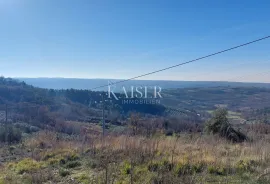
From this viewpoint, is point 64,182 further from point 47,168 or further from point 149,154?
point 149,154

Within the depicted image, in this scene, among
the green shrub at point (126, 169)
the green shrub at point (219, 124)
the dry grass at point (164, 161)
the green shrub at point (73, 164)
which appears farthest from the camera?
the green shrub at point (219, 124)

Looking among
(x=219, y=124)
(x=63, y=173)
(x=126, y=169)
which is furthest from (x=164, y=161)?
(x=219, y=124)

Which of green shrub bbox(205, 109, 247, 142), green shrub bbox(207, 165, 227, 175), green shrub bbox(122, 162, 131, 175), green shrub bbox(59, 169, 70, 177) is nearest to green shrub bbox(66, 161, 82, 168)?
green shrub bbox(59, 169, 70, 177)

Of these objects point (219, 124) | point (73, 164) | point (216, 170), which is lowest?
point (219, 124)

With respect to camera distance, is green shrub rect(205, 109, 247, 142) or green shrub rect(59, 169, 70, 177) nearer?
green shrub rect(59, 169, 70, 177)

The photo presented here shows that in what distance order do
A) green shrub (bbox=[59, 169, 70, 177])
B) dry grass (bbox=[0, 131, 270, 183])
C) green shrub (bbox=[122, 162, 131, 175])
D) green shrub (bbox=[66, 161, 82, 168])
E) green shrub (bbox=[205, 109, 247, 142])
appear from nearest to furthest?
1. dry grass (bbox=[0, 131, 270, 183])
2. green shrub (bbox=[122, 162, 131, 175])
3. green shrub (bbox=[59, 169, 70, 177])
4. green shrub (bbox=[66, 161, 82, 168])
5. green shrub (bbox=[205, 109, 247, 142])

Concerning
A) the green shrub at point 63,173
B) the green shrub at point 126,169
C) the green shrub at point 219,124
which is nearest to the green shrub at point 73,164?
the green shrub at point 63,173

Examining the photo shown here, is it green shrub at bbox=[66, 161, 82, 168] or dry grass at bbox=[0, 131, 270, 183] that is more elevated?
dry grass at bbox=[0, 131, 270, 183]

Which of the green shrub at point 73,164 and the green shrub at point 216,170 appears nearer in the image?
the green shrub at point 216,170

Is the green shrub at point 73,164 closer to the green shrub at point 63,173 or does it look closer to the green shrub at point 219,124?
the green shrub at point 63,173

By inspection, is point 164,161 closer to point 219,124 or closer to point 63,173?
point 63,173

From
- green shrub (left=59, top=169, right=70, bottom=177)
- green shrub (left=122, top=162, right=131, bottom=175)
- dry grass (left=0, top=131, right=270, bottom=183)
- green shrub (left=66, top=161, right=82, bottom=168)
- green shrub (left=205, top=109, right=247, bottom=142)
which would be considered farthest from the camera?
green shrub (left=205, top=109, right=247, bottom=142)

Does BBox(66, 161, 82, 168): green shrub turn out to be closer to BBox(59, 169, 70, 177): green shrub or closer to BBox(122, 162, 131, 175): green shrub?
BBox(59, 169, 70, 177): green shrub
